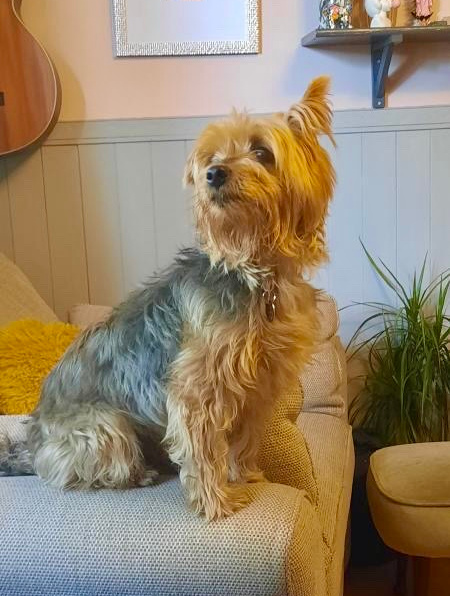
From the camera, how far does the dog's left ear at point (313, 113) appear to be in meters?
1.27

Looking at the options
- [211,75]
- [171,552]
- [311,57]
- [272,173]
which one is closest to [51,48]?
[211,75]

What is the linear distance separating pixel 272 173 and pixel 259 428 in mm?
474

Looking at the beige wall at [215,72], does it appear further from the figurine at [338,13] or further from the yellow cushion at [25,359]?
the yellow cushion at [25,359]

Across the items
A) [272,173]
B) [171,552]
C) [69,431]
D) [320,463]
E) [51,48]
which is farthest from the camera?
[51,48]

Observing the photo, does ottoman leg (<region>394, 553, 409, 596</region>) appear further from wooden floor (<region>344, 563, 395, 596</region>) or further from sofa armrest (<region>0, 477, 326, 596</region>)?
sofa armrest (<region>0, 477, 326, 596</region>)

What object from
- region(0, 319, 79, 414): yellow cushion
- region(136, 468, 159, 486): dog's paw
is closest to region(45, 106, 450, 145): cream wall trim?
region(0, 319, 79, 414): yellow cushion

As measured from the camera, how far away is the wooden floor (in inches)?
87.0

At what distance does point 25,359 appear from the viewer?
1.89m

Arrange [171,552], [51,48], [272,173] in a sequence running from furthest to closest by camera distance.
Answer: [51,48], [272,173], [171,552]

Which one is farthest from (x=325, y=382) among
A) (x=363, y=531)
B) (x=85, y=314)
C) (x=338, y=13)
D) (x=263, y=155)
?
(x=338, y=13)

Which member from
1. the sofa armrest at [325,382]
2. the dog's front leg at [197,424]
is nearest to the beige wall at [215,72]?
the sofa armrest at [325,382]

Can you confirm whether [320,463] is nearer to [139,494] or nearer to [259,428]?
[259,428]

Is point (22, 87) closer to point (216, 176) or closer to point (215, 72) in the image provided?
point (215, 72)

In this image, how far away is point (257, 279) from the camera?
1.28m
